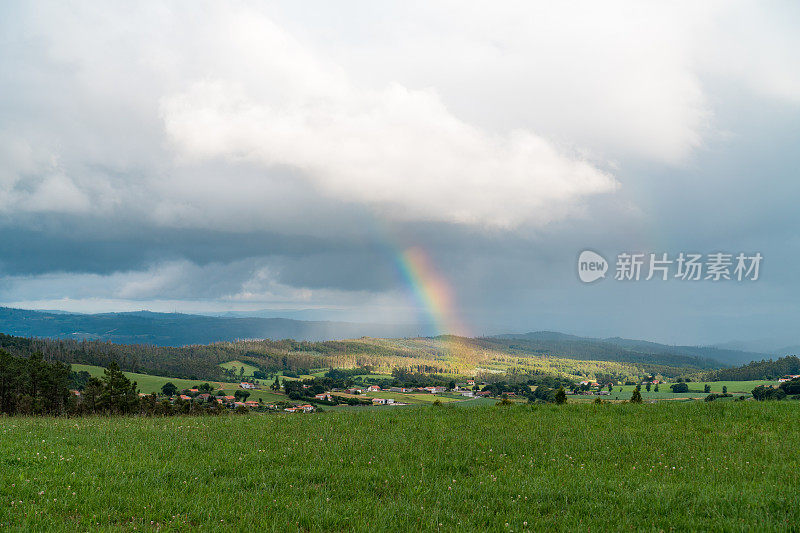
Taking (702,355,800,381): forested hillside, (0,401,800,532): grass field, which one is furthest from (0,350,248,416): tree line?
(702,355,800,381): forested hillside

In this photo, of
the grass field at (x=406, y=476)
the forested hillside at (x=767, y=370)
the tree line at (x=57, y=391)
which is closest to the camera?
the grass field at (x=406, y=476)

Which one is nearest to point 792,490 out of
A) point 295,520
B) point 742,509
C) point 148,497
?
point 742,509

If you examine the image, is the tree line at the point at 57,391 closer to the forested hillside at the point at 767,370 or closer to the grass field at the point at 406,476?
the grass field at the point at 406,476

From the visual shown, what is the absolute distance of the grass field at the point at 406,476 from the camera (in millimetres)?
7723

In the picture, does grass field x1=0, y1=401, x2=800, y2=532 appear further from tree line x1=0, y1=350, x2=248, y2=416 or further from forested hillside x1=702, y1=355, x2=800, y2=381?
forested hillside x1=702, y1=355, x2=800, y2=381

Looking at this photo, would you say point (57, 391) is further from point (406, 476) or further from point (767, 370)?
point (767, 370)

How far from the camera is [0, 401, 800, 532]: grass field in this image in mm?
7723

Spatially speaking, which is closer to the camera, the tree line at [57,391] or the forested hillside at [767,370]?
the tree line at [57,391]

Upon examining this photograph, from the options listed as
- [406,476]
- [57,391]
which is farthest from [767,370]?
Answer: [57,391]

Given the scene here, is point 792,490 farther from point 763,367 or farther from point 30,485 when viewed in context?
point 763,367

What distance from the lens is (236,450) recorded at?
488 inches

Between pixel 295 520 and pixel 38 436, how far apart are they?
452 inches

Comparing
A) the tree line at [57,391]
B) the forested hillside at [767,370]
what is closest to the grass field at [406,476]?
the tree line at [57,391]

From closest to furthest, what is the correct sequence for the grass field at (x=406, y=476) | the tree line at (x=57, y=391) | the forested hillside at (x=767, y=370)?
the grass field at (x=406, y=476)
the tree line at (x=57, y=391)
the forested hillside at (x=767, y=370)
